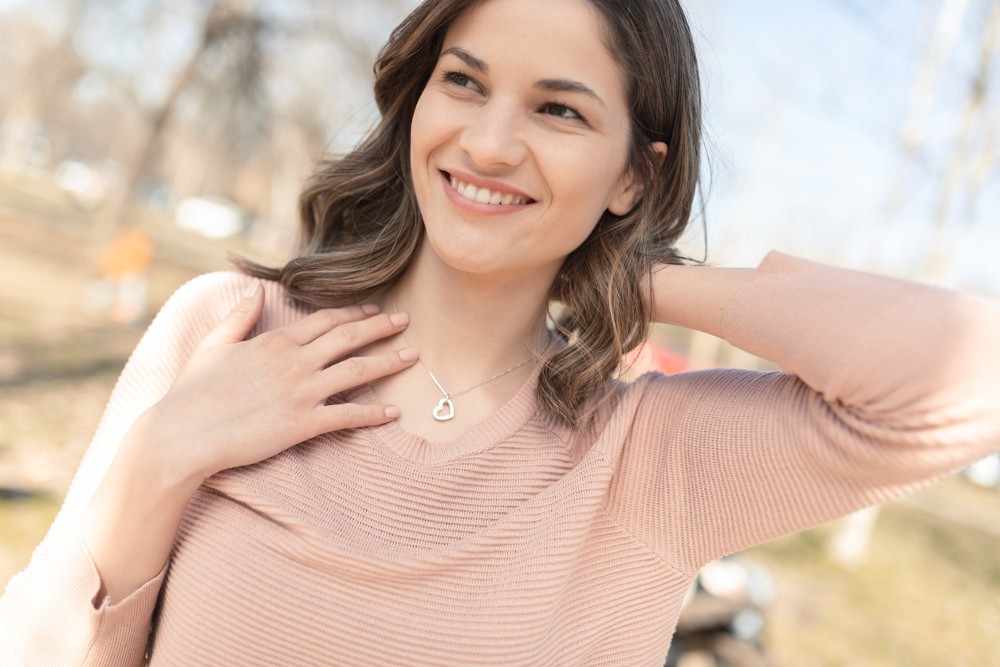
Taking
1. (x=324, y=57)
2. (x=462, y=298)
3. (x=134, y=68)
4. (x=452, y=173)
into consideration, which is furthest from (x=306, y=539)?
(x=134, y=68)

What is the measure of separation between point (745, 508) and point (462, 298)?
0.73 m

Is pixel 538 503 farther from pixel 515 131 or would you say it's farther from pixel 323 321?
pixel 515 131

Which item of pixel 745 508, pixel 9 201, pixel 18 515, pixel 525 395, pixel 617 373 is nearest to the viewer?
pixel 745 508

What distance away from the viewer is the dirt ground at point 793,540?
5.25 metres

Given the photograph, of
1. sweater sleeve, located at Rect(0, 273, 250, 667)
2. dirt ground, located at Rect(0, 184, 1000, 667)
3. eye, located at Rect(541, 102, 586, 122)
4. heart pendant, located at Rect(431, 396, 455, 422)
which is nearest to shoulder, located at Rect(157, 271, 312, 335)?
sweater sleeve, located at Rect(0, 273, 250, 667)

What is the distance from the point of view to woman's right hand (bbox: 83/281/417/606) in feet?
4.71

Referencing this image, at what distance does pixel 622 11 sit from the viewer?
1.63m

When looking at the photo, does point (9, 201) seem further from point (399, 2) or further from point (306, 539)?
point (306, 539)

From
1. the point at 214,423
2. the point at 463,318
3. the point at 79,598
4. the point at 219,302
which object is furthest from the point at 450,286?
the point at 79,598

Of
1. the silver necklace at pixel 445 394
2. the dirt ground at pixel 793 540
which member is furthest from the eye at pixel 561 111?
the dirt ground at pixel 793 540

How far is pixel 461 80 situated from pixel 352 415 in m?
0.70

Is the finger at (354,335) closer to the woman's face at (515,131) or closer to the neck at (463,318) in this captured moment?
the neck at (463,318)

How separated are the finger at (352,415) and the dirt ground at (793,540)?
10.4ft

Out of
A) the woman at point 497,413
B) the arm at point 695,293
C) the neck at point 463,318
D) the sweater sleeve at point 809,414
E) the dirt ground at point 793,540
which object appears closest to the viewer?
the sweater sleeve at point 809,414
